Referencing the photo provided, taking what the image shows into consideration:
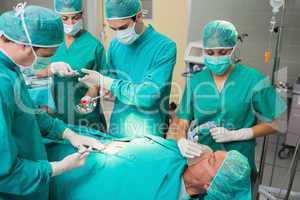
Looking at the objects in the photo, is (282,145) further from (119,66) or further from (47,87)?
(47,87)

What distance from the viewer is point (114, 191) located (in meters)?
1.25

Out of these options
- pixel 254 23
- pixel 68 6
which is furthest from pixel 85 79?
pixel 254 23

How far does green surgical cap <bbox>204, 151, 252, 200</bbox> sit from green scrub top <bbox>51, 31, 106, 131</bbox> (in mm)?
880

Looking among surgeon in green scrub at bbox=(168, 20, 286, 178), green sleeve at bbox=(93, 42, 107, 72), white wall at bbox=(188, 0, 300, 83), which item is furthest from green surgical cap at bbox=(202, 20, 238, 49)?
white wall at bbox=(188, 0, 300, 83)

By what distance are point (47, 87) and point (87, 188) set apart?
62cm

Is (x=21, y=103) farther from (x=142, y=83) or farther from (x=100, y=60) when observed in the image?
(x=100, y=60)

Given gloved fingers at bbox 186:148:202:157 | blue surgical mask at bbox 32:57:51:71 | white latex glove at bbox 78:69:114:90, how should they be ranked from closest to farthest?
blue surgical mask at bbox 32:57:51:71
gloved fingers at bbox 186:148:202:157
white latex glove at bbox 78:69:114:90

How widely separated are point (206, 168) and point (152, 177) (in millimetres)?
238

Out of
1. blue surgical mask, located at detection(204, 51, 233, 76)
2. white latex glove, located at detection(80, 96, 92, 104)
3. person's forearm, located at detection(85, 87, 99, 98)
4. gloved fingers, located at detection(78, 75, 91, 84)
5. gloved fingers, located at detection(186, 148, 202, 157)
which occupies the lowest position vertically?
gloved fingers, located at detection(186, 148, 202, 157)

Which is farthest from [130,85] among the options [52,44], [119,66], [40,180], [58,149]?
[40,180]

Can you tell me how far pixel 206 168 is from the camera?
1.25m

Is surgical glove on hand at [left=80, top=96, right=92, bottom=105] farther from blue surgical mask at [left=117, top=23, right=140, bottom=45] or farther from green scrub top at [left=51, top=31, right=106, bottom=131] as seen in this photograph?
blue surgical mask at [left=117, top=23, right=140, bottom=45]

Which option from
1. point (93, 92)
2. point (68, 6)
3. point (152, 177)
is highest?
point (68, 6)

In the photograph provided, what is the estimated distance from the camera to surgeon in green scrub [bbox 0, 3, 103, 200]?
0.84 m
